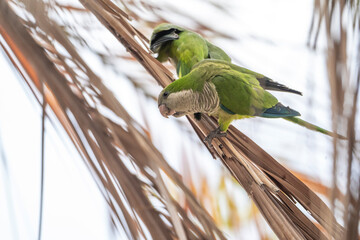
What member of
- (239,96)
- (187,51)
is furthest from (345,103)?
(187,51)

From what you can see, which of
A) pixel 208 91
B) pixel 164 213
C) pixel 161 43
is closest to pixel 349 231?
pixel 164 213

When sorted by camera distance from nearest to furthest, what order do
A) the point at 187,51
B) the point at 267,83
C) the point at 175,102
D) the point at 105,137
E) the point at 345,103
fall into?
the point at 345,103 → the point at 105,137 → the point at 175,102 → the point at 267,83 → the point at 187,51

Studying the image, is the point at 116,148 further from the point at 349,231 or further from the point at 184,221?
the point at 349,231

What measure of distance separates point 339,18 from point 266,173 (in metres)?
0.39

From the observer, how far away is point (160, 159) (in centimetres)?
49

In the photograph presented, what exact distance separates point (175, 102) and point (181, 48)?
476mm

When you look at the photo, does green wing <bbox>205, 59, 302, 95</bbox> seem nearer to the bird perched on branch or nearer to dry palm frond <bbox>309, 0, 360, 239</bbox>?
the bird perched on branch

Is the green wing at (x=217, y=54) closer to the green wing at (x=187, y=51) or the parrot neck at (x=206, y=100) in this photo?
the green wing at (x=187, y=51)

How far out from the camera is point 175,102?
124 cm

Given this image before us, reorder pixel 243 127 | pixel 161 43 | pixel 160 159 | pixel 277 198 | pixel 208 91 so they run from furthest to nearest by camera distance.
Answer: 1. pixel 161 43
2. pixel 208 91
3. pixel 243 127
4. pixel 277 198
5. pixel 160 159

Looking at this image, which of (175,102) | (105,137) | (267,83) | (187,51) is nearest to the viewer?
(105,137)

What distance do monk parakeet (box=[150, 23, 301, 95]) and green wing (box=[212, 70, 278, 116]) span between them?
0.27 m

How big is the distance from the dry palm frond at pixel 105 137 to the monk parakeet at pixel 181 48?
1067 mm

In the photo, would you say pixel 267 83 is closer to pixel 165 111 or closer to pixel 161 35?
pixel 165 111
